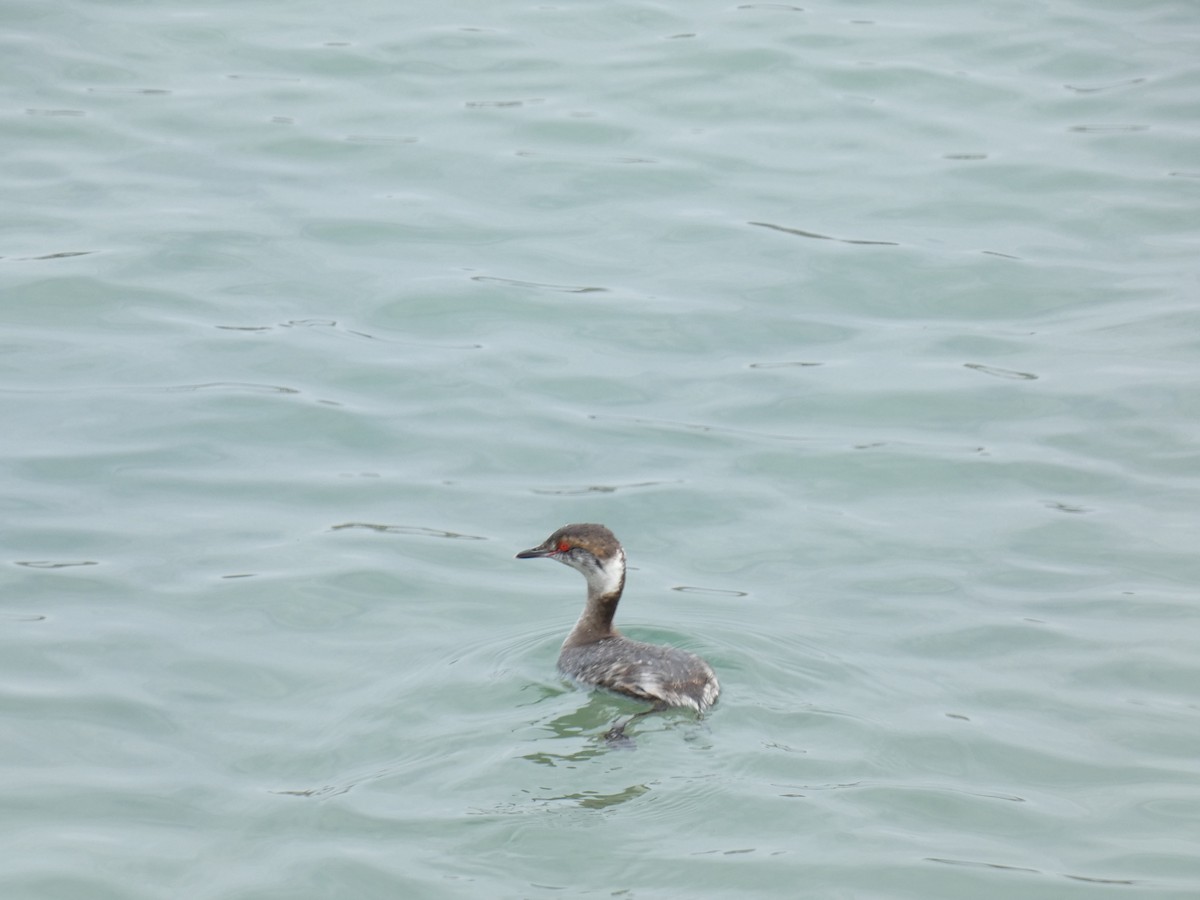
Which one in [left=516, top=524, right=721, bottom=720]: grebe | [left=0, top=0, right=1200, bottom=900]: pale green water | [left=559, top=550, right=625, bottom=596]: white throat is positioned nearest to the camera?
[left=0, top=0, right=1200, bottom=900]: pale green water

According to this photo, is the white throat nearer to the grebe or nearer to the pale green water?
the grebe

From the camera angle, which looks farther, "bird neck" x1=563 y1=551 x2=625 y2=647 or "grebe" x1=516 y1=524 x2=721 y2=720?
"bird neck" x1=563 y1=551 x2=625 y2=647

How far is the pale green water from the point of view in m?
7.24

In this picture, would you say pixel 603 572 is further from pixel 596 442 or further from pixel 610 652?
pixel 596 442

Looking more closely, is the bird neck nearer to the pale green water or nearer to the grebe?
the grebe

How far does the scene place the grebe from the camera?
26.1 ft

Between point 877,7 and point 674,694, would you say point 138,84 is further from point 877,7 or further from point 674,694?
point 674,694

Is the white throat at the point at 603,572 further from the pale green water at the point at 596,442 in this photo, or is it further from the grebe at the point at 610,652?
the pale green water at the point at 596,442

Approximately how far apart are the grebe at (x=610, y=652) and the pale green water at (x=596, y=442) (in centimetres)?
13

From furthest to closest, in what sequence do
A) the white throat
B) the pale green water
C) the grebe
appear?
the white throat → the grebe → the pale green water

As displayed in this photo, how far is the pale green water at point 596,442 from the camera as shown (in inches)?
285

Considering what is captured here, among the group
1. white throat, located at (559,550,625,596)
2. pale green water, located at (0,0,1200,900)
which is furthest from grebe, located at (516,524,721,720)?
pale green water, located at (0,0,1200,900)

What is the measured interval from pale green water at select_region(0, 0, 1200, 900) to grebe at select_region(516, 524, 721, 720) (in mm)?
135

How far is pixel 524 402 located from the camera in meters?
11.3
